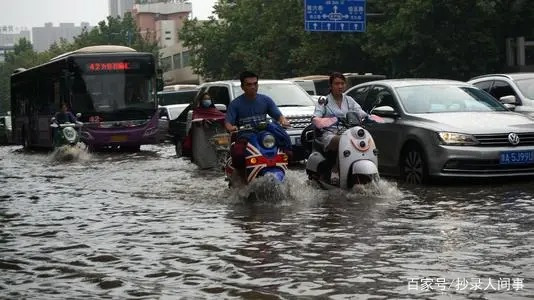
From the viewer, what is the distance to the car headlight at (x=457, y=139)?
434 inches

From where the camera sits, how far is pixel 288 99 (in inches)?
675

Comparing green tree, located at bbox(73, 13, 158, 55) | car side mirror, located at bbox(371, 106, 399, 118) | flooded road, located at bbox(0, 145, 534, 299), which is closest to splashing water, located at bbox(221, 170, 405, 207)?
flooded road, located at bbox(0, 145, 534, 299)

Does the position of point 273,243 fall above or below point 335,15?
below

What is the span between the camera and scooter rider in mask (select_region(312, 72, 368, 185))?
35.1 ft

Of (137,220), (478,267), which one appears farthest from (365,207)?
(478,267)

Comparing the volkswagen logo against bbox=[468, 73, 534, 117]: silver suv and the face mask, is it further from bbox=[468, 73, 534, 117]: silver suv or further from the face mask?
the face mask

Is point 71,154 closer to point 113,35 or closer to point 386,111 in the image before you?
point 386,111

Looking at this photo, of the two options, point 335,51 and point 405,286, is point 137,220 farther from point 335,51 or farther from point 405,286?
point 335,51

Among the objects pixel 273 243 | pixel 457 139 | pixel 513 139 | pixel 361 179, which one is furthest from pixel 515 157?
pixel 273 243

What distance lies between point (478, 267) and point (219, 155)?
9.71 metres

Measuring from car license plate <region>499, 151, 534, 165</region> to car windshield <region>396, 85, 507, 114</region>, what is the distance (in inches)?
49.6

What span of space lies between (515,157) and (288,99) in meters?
6.77

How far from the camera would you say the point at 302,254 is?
22.5 feet

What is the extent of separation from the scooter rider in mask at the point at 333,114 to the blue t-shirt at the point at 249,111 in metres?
0.60
